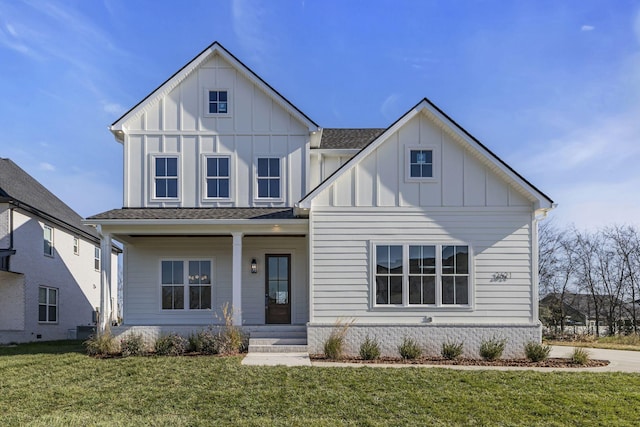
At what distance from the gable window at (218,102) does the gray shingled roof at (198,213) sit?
3109 mm

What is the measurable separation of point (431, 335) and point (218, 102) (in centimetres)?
930

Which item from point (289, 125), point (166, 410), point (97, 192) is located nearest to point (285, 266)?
point (289, 125)

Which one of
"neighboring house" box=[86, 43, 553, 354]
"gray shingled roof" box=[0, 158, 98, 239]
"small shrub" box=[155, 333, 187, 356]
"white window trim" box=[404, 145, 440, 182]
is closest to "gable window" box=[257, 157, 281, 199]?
"neighboring house" box=[86, 43, 553, 354]

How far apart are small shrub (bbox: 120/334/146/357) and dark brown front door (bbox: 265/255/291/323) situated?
14.2ft

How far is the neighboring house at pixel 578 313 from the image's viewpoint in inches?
1105

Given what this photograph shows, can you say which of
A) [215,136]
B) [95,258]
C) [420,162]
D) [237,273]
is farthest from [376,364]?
[95,258]

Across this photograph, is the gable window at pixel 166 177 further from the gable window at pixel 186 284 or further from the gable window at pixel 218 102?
the gable window at pixel 186 284

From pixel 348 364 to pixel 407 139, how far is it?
6016mm

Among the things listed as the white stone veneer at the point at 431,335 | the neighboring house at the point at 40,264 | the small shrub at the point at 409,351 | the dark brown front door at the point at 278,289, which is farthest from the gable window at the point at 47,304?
the small shrub at the point at 409,351

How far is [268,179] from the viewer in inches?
652

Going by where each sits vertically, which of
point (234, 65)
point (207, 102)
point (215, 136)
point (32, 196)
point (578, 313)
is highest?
point (234, 65)

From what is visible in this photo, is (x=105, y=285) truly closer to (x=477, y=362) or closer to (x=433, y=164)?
(x=433, y=164)

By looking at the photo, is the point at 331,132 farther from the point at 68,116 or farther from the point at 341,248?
the point at 68,116

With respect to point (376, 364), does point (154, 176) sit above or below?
above
